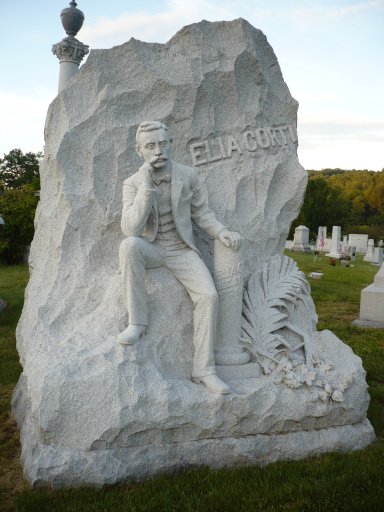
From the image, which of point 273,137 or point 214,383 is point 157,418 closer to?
point 214,383

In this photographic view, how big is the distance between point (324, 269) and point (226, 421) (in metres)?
12.1

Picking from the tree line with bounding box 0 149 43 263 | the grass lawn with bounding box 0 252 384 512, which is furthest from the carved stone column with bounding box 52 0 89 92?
the tree line with bounding box 0 149 43 263

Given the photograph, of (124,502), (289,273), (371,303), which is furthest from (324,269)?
(124,502)

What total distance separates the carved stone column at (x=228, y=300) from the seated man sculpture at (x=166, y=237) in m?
0.12

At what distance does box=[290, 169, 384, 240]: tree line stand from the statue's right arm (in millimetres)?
28698

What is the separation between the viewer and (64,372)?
12.2ft

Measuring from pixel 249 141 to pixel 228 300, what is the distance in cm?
162

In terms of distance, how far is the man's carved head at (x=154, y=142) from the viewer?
157 inches

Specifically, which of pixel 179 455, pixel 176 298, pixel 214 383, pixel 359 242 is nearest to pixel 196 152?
pixel 176 298

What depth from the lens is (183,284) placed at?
13.8 ft

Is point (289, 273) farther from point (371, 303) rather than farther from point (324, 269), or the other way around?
point (324, 269)

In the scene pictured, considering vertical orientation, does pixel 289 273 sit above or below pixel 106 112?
below

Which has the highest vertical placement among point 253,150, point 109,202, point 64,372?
point 253,150

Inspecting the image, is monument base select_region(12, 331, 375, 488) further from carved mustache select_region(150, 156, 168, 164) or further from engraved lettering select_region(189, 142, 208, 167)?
engraved lettering select_region(189, 142, 208, 167)
